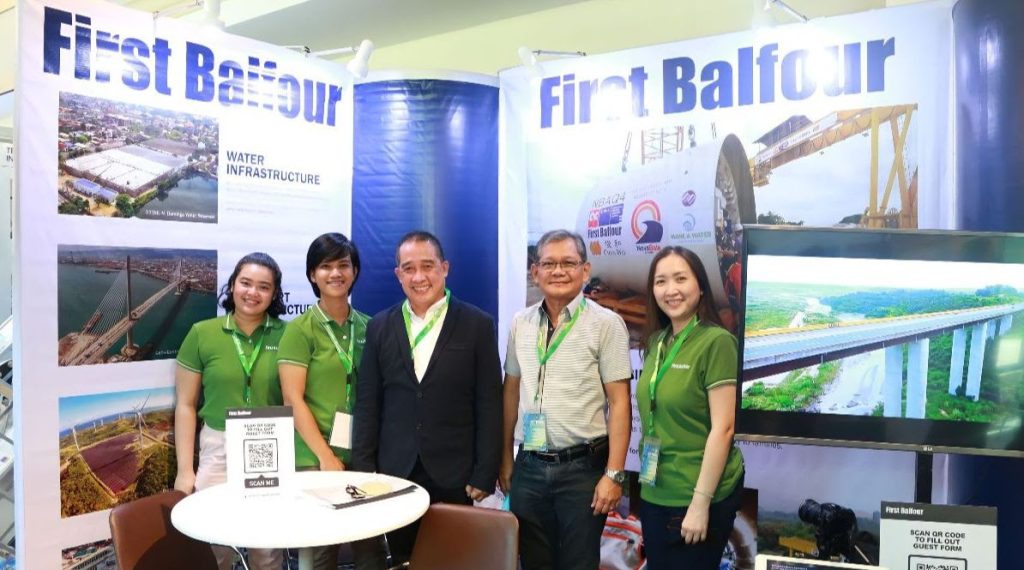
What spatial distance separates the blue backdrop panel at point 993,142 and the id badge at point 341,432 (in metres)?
2.13

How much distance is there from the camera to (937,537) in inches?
71.8

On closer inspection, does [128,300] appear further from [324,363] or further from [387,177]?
[387,177]

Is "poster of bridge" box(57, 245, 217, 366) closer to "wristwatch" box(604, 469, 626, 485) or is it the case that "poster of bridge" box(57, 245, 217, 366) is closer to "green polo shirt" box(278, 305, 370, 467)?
"green polo shirt" box(278, 305, 370, 467)

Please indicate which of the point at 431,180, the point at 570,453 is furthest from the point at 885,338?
the point at 431,180

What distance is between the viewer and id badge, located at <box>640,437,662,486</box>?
7.82 ft

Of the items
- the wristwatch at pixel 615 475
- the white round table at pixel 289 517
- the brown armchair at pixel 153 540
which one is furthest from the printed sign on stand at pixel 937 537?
the brown armchair at pixel 153 540

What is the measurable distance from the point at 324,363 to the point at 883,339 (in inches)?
73.9

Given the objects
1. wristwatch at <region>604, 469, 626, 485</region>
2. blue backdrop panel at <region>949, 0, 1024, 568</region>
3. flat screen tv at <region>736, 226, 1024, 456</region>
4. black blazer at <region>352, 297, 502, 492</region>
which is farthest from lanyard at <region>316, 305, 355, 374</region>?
blue backdrop panel at <region>949, 0, 1024, 568</region>

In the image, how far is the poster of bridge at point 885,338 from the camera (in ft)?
7.08

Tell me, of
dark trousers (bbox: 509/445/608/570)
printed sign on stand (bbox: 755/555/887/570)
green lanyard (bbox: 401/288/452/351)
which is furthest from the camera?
green lanyard (bbox: 401/288/452/351)

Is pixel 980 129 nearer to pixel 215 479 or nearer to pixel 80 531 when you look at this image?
pixel 215 479

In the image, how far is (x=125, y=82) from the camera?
111 inches

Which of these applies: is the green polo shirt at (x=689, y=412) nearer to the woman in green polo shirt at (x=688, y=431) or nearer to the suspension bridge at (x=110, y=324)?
the woman in green polo shirt at (x=688, y=431)

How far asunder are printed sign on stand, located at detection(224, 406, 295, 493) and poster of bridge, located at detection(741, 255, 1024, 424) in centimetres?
140
